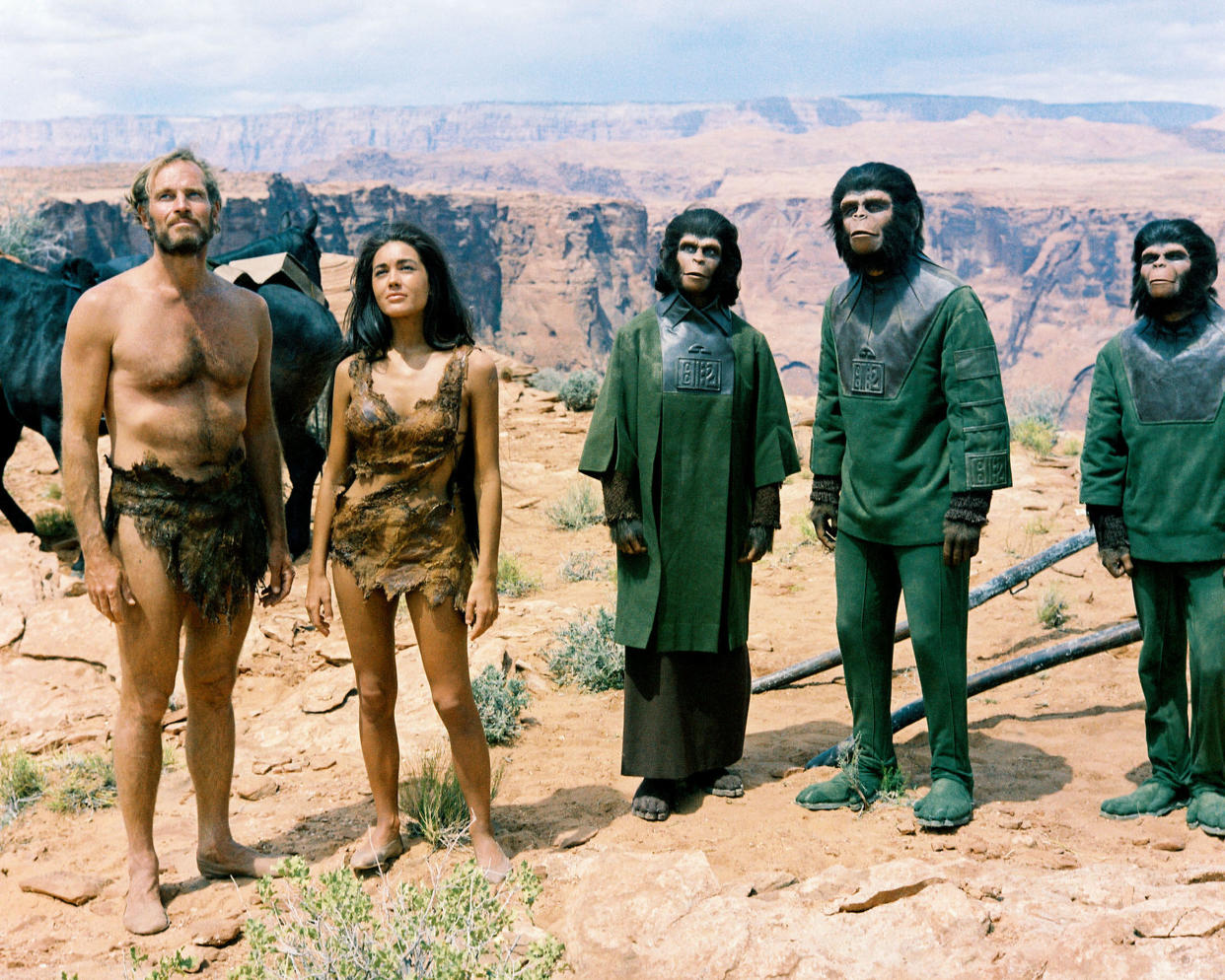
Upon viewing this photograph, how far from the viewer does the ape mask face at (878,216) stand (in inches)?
143

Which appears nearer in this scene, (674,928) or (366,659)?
(674,928)

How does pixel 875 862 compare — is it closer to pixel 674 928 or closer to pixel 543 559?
pixel 674 928

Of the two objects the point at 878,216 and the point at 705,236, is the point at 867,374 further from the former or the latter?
the point at 705,236

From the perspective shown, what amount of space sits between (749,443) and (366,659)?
1.47 meters

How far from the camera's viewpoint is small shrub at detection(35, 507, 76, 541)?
8.22m

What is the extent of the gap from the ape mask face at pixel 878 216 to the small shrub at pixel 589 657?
101 inches

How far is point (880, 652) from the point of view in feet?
13.0

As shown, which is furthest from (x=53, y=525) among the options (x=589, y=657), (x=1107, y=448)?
(x=1107, y=448)

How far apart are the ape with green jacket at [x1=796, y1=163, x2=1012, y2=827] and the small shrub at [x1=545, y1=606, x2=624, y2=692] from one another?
69.1 inches

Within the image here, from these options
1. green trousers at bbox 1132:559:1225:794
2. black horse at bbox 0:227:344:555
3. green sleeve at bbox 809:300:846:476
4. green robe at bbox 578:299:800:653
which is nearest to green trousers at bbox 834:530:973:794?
green sleeve at bbox 809:300:846:476

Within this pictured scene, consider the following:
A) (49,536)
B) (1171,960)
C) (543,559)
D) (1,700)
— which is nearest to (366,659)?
(1171,960)

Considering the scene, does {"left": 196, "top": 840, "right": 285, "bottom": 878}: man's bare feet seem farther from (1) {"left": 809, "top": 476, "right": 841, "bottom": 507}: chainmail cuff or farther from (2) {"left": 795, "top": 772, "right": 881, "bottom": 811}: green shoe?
(1) {"left": 809, "top": 476, "right": 841, "bottom": 507}: chainmail cuff

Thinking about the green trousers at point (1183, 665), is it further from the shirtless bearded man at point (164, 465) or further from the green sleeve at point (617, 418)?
the shirtless bearded man at point (164, 465)

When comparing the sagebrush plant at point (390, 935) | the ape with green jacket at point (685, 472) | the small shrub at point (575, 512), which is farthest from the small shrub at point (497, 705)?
the small shrub at point (575, 512)
